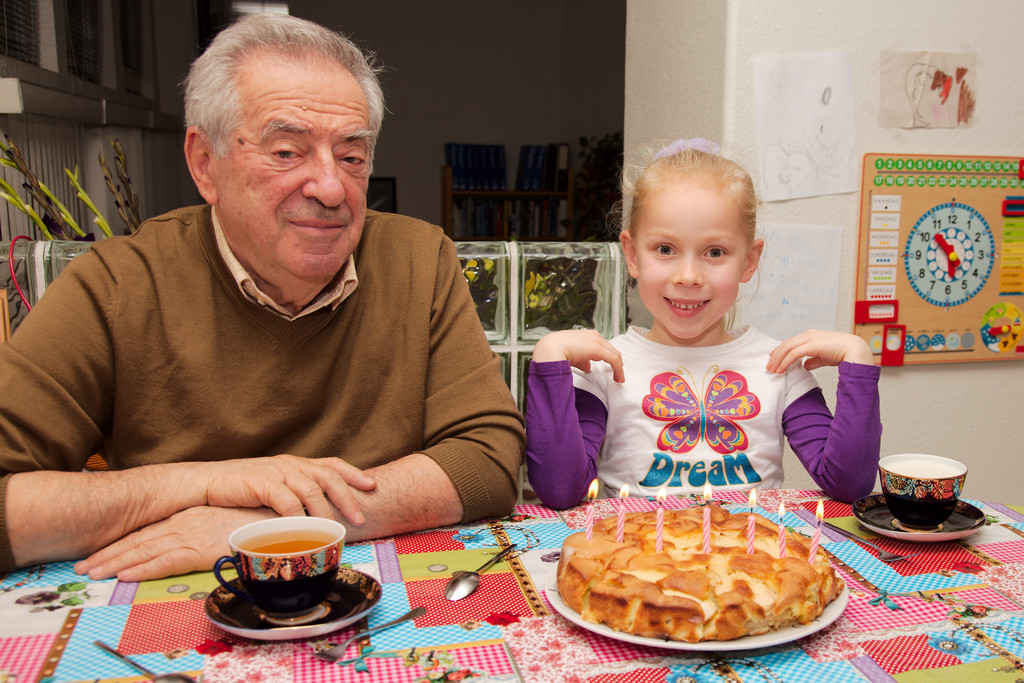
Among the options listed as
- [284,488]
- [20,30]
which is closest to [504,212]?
[20,30]

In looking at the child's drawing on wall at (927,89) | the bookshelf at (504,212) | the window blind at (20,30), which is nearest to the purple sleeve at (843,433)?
the child's drawing on wall at (927,89)

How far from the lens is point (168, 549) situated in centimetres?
97

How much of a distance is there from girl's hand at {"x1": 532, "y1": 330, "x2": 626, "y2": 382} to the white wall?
2.54 feet

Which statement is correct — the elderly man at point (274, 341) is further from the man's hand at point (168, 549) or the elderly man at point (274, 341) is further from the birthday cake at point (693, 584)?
the birthday cake at point (693, 584)

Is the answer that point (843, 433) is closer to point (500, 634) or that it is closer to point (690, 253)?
point (690, 253)

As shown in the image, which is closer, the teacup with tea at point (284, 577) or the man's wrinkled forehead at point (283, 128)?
the teacup with tea at point (284, 577)

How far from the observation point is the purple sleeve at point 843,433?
1.29 m

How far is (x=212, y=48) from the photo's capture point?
1301 mm

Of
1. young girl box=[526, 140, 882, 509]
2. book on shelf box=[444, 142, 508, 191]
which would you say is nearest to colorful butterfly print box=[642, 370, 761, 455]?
young girl box=[526, 140, 882, 509]

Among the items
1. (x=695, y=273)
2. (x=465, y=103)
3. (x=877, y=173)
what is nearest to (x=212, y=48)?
(x=695, y=273)

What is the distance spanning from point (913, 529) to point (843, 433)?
311 millimetres

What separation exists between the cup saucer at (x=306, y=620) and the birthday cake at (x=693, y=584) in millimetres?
211

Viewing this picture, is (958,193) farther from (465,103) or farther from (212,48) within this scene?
(465,103)

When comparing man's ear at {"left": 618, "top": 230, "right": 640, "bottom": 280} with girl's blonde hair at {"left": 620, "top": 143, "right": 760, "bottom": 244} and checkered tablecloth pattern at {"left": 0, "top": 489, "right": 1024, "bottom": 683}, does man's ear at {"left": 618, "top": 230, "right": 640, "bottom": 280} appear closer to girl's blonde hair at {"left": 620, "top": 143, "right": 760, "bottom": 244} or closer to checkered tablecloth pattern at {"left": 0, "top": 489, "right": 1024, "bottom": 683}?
girl's blonde hair at {"left": 620, "top": 143, "right": 760, "bottom": 244}
